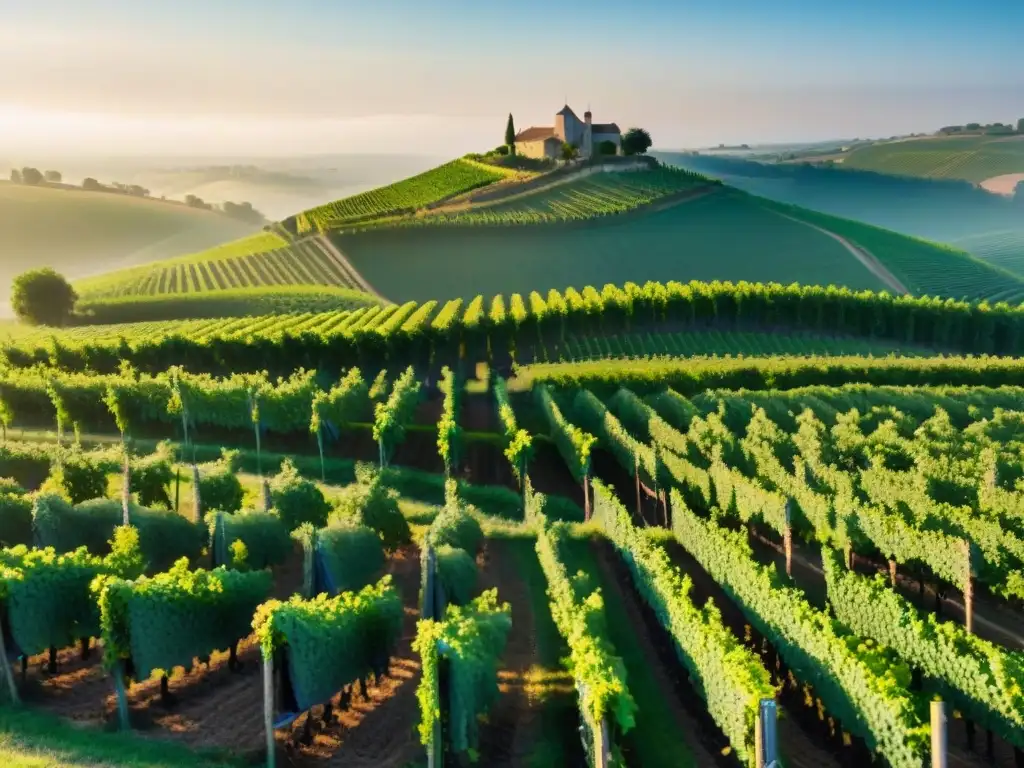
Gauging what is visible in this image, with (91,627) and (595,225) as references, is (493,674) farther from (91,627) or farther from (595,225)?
(595,225)

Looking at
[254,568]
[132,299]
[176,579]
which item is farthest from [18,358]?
[176,579]

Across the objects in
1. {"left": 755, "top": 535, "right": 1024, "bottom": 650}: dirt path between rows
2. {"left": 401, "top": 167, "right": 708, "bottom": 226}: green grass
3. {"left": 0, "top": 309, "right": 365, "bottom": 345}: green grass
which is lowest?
{"left": 755, "top": 535, "right": 1024, "bottom": 650}: dirt path between rows

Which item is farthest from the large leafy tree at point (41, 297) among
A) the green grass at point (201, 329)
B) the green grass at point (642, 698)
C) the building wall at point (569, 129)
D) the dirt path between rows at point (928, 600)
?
the building wall at point (569, 129)

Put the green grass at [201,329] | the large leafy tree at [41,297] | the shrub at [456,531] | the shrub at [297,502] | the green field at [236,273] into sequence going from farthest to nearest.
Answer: the green field at [236,273] < the large leafy tree at [41,297] < the green grass at [201,329] < the shrub at [297,502] < the shrub at [456,531]

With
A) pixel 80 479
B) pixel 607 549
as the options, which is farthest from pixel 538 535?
pixel 80 479

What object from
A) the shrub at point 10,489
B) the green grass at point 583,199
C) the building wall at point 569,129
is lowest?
the shrub at point 10,489

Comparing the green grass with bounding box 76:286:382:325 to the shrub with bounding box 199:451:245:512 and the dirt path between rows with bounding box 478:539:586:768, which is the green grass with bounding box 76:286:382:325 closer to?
the shrub with bounding box 199:451:245:512

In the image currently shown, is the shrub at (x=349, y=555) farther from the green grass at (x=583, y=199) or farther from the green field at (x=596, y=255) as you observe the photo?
the green grass at (x=583, y=199)

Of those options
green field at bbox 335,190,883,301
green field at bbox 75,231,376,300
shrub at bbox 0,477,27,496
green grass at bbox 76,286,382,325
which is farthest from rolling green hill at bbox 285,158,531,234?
shrub at bbox 0,477,27,496
